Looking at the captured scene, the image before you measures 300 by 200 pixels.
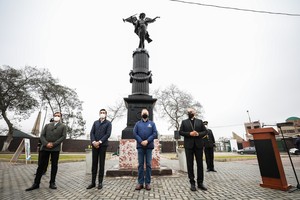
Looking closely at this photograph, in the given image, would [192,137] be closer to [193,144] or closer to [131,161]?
[193,144]

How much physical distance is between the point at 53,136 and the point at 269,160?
5650 mm

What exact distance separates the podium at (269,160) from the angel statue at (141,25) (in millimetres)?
6008

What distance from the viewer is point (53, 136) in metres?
4.34

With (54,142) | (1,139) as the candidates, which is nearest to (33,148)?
(1,139)

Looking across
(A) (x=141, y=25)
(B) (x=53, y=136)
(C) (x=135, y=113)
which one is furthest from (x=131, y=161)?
(A) (x=141, y=25)

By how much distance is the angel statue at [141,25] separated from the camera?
7.71m

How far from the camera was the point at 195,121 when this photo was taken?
13.8 ft

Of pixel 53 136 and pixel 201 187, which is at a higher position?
pixel 53 136

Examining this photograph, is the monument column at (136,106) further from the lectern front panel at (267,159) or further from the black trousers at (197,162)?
the lectern front panel at (267,159)

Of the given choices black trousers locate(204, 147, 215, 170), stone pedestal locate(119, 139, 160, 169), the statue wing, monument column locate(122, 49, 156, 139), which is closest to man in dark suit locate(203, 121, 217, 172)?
black trousers locate(204, 147, 215, 170)

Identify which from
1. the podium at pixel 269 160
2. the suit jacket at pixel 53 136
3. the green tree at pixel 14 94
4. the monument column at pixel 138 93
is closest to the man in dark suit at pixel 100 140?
the suit jacket at pixel 53 136

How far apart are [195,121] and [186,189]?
1640 mm

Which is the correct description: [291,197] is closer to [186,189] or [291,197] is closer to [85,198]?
[186,189]

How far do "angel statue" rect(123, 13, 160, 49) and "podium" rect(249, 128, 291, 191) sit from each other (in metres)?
6.01
